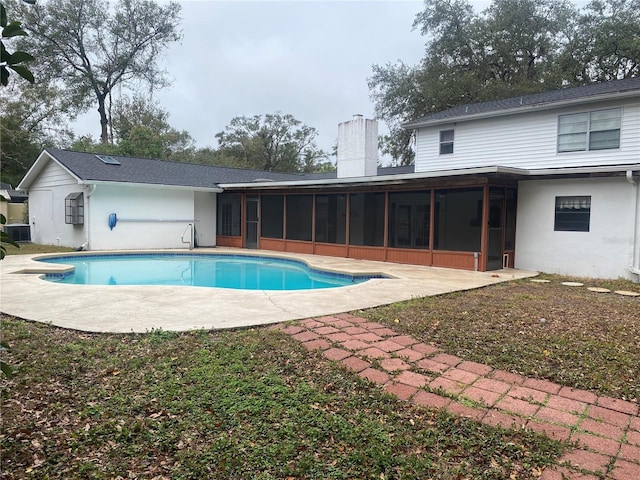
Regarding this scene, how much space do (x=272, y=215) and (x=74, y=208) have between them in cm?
648

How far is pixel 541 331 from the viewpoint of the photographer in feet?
14.9

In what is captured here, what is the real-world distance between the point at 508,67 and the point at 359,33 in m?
9.96

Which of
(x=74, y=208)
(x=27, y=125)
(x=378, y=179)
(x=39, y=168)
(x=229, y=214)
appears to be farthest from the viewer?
(x=27, y=125)

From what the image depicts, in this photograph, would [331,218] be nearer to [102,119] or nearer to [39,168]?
[39,168]

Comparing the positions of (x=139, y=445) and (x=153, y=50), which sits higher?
(x=153, y=50)

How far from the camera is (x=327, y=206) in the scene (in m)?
13.6

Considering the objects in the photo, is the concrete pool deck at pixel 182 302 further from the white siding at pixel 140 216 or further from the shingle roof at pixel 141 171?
the shingle roof at pixel 141 171

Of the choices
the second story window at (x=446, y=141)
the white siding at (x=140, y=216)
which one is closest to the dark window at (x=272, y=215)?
the white siding at (x=140, y=216)

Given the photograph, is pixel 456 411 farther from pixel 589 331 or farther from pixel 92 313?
pixel 92 313

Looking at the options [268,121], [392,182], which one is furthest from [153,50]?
[392,182]

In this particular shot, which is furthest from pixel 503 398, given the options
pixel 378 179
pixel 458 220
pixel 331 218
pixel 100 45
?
pixel 100 45

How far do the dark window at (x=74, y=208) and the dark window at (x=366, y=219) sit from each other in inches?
342

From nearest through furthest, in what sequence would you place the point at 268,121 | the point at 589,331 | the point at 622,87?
the point at 589,331 < the point at 622,87 < the point at 268,121

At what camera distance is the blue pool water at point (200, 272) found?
9.58 m
